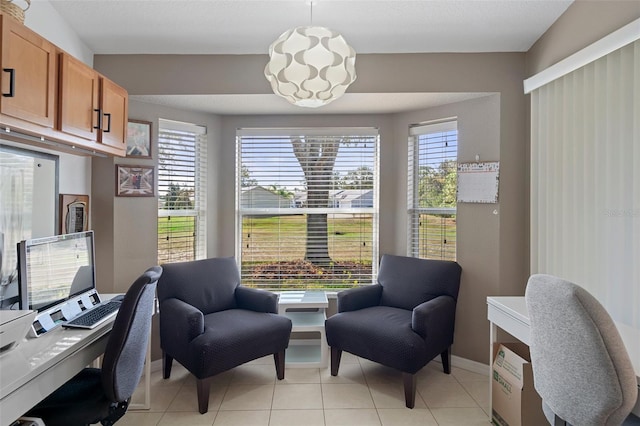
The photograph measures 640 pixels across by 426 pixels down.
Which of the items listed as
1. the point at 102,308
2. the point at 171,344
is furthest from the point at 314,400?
the point at 102,308

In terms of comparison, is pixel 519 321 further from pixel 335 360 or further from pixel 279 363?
pixel 279 363

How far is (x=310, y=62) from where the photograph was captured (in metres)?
1.61

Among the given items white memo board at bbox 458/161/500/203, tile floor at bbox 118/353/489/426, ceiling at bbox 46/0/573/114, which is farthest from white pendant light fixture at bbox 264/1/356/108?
tile floor at bbox 118/353/489/426

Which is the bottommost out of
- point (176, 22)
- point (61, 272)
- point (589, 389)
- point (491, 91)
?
point (589, 389)

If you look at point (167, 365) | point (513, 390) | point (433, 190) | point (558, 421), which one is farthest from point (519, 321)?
point (167, 365)

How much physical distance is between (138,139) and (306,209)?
5.30 ft

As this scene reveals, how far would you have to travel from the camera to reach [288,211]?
11.1 feet

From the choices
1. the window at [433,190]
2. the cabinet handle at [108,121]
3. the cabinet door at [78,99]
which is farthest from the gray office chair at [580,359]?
the cabinet handle at [108,121]

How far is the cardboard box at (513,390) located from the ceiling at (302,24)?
6.50ft

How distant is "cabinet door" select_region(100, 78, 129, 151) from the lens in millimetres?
2137

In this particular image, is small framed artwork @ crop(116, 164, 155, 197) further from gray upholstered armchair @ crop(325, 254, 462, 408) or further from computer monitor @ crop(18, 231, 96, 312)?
gray upholstered armchair @ crop(325, 254, 462, 408)

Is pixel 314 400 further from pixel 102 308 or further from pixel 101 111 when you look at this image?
pixel 101 111

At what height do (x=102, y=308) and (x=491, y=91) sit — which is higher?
(x=491, y=91)

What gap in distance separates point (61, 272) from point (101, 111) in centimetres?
101
